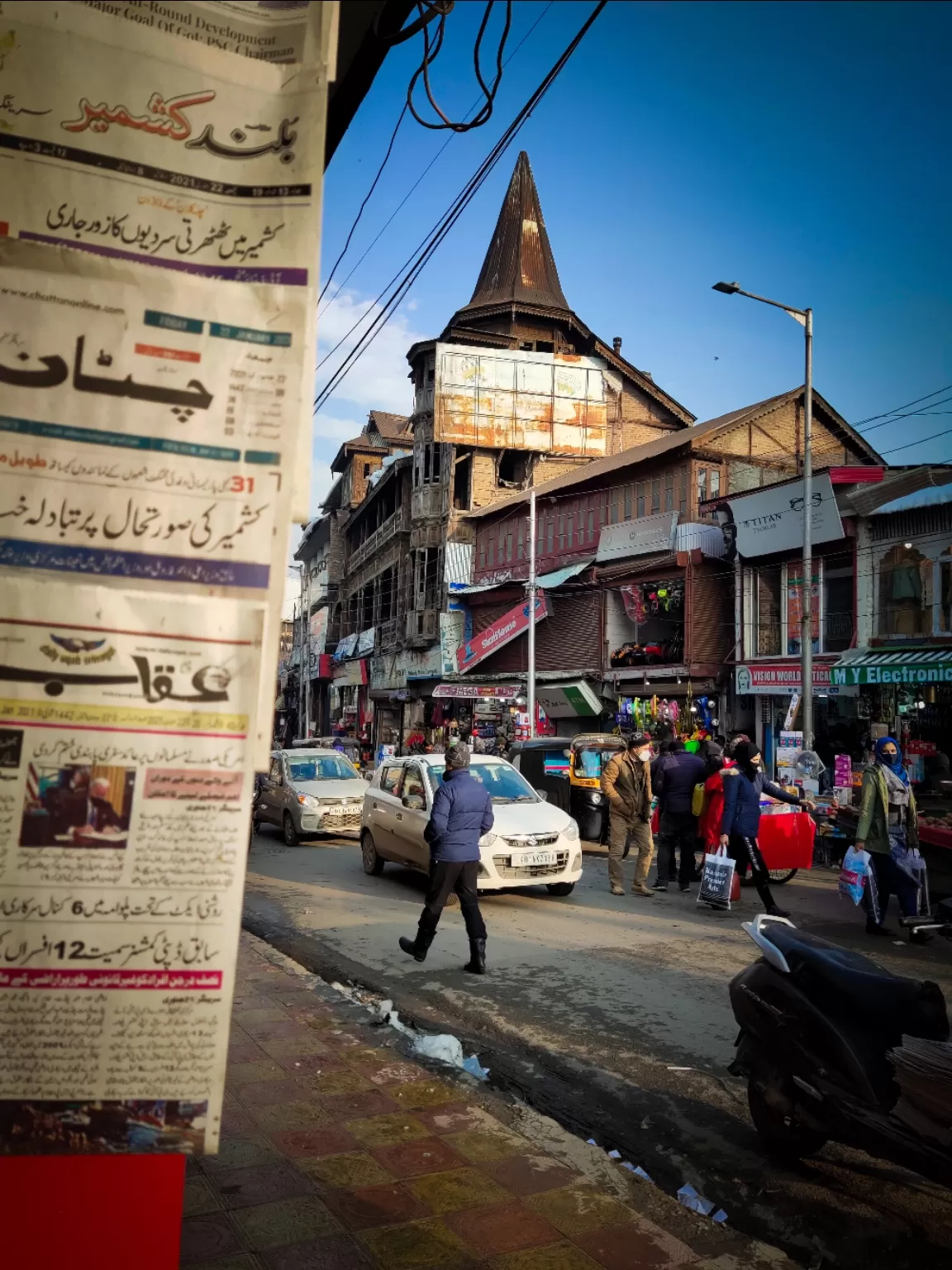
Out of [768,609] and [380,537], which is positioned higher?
[380,537]

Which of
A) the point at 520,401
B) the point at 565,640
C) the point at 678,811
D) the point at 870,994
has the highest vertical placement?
the point at 520,401

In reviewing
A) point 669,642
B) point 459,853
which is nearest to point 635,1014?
point 459,853

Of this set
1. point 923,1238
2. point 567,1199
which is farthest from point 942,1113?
point 567,1199

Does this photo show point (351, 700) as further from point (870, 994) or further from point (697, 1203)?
point (870, 994)

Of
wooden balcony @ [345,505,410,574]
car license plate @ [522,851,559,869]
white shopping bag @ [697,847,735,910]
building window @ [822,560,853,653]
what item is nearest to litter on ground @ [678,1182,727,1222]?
white shopping bag @ [697,847,735,910]

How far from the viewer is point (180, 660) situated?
6.32 ft

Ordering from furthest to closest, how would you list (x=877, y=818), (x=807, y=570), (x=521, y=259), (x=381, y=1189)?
(x=521, y=259) → (x=807, y=570) → (x=877, y=818) → (x=381, y=1189)

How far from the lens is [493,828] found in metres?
10.7

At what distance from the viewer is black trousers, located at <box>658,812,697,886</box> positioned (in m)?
12.2

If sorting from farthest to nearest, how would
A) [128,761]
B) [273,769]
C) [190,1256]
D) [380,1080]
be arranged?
[273,769]
[380,1080]
[190,1256]
[128,761]

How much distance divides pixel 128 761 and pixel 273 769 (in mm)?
16784

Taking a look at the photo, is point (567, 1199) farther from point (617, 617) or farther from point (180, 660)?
point (617, 617)

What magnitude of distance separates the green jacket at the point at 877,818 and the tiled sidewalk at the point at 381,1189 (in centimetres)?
560

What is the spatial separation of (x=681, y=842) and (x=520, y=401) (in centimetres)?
2988
